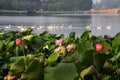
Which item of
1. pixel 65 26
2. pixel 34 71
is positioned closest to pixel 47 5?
pixel 65 26

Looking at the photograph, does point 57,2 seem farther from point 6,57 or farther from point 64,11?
point 6,57

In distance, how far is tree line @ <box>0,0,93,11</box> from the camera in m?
124

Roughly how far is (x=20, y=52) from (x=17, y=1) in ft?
412

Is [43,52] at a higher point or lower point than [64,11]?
higher

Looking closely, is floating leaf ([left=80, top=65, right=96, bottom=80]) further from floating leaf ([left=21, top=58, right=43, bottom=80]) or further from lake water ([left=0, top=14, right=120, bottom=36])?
lake water ([left=0, top=14, right=120, bottom=36])

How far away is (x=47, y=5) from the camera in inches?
5733

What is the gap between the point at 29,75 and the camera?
206 cm

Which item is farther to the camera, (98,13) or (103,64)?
(98,13)

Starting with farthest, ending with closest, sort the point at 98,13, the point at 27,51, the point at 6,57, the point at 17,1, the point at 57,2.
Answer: the point at 57,2
the point at 98,13
the point at 17,1
the point at 27,51
the point at 6,57

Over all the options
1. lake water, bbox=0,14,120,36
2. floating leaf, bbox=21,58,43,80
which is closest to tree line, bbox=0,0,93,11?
lake water, bbox=0,14,120,36

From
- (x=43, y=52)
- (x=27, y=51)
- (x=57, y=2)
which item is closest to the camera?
(x=43, y=52)

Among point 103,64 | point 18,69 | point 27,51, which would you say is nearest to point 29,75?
point 18,69

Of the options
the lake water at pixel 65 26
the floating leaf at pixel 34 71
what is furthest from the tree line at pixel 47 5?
the floating leaf at pixel 34 71

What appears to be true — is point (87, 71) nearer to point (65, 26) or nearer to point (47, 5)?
point (65, 26)
